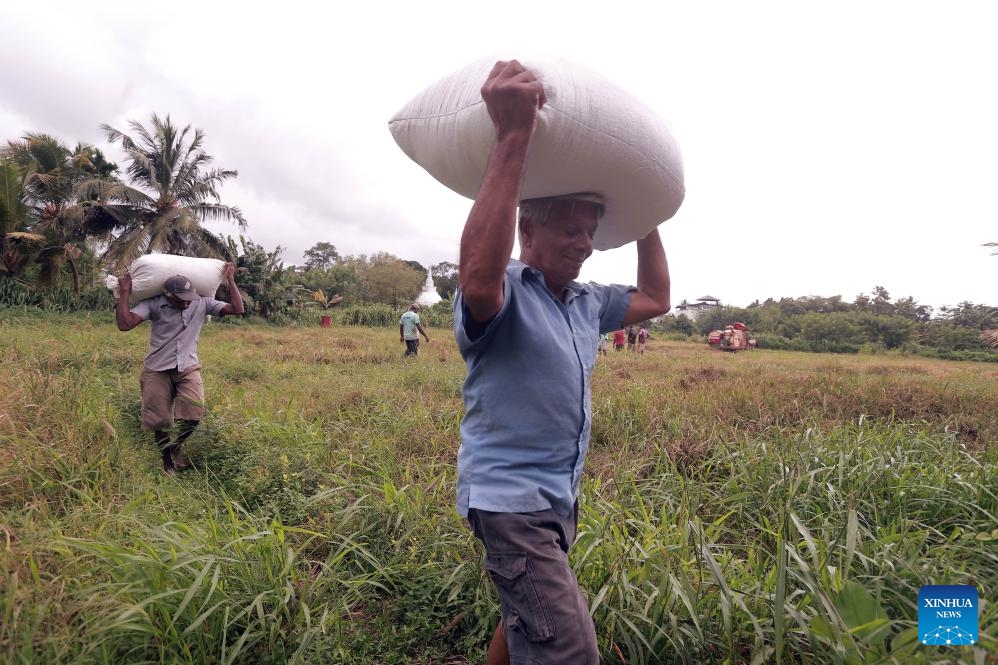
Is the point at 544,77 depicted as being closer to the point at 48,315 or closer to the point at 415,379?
the point at 415,379

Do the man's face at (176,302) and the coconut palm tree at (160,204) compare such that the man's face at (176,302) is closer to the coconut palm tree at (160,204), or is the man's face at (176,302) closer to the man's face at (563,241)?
the man's face at (563,241)

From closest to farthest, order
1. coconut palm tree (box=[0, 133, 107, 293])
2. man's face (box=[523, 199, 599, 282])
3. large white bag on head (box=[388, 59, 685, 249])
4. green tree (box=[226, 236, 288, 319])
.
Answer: large white bag on head (box=[388, 59, 685, 249]), man's face (box=[523, 199, 599, 282]), coconut palm tree (box=[0, 133, 107, 293]), green tree (box=[226, 236, 288, 319])

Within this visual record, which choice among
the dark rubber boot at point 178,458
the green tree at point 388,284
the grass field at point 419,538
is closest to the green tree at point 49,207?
the grass field at point 419,538

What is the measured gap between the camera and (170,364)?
3.51 meters

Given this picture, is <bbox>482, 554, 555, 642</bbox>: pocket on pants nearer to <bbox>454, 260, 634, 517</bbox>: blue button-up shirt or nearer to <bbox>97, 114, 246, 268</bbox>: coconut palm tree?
<bbox>454, 260, 634, 517</bbox>: blue button-up shirt

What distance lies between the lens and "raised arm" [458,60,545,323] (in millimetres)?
972

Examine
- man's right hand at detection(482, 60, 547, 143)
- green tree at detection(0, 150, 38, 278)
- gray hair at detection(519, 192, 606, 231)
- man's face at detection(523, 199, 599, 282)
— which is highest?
green tree at detection(0, 150, 38, 278)

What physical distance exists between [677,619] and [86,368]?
22.4 feet

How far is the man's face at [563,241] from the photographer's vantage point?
1.31 meters

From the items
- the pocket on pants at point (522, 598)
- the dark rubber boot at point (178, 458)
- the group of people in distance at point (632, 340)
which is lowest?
the dark rubber boot at point (178, 458)

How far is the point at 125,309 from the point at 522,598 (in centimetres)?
359

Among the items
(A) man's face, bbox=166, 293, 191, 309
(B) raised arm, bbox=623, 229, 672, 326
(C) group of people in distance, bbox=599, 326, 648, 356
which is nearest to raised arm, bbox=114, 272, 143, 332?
(A) man's face, bbox=166, 293, 191, 309

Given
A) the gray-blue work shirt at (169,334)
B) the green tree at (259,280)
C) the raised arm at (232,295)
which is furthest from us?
the green tree at (259,280)

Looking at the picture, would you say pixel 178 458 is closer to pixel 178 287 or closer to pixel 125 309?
pixel 125 309
